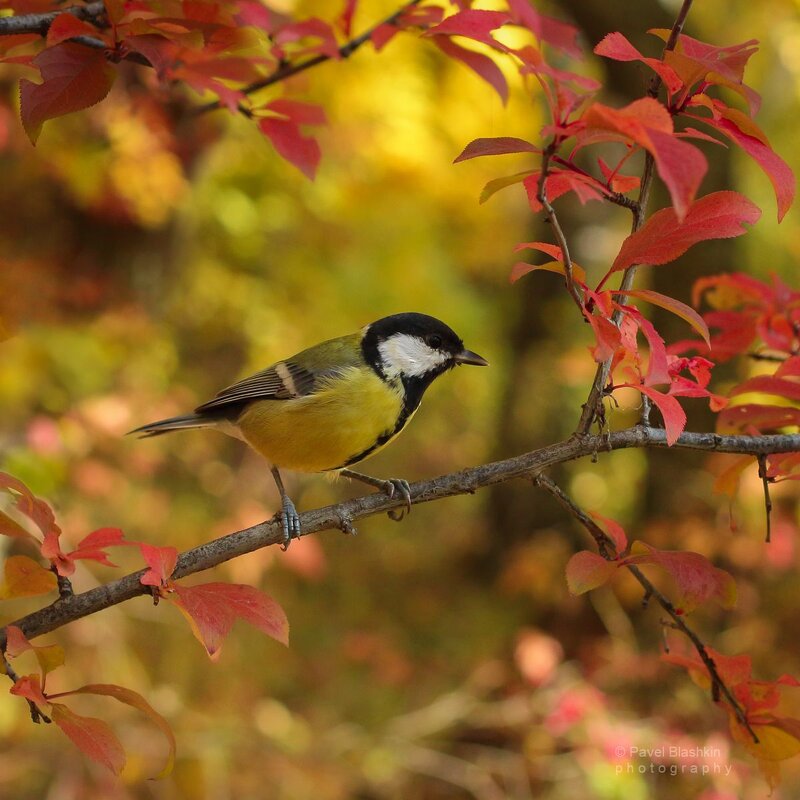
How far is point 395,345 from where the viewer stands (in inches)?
84.0

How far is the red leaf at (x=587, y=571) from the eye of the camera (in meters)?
1.12

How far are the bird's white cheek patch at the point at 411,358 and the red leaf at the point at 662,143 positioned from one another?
1.22 meters

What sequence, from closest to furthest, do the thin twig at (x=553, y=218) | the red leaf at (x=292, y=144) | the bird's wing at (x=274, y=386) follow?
the thin twig at (x=553, y=218) < the red leaf at (x=292, y=144) < the bird's wing at (x=274, y=386)

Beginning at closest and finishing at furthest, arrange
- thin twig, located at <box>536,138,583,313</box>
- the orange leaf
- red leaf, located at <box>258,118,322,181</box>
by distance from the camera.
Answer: thin twig, located at <box>536,138,583,313</box>, the orange leaf, red leaf, located at <box>258,118,322,181</box>

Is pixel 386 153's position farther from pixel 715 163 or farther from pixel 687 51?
pixel 687 51

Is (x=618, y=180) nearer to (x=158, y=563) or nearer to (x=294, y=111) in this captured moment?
(x=294, y=111)

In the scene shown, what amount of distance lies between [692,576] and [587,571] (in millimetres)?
143

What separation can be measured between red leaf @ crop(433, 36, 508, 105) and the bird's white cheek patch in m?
0.84

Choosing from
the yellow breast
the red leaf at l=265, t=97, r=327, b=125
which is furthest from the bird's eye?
the red leaf at l=265, t=97, r=327, b=125

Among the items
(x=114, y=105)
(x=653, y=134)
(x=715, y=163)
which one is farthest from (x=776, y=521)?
(x=114, y=105)

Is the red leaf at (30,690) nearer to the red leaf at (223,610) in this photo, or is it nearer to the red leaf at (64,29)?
the red leaf at (223,610)

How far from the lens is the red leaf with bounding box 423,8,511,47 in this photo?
1.13 metres

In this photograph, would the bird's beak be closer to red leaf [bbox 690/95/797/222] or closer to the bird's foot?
the bird's foot

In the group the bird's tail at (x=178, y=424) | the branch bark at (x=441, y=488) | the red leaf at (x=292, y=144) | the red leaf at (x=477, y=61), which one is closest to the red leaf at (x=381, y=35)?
the red leaf at (x=477, y=61)
